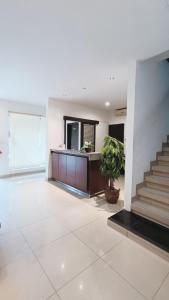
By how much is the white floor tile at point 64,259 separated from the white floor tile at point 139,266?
0.26 metres

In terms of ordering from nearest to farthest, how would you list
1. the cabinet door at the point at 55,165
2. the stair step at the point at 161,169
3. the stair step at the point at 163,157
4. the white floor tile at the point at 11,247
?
1. the white floor tile at the point at 11,247
2. the stair step at the point at 161,169
3. the stair step at the point at 163,157
4. the cabinet door at the point at 55,165

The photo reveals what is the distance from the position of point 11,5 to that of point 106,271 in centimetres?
281

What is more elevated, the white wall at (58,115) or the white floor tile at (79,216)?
the white wall at (58,115)

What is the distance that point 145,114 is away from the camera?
263 centimetres

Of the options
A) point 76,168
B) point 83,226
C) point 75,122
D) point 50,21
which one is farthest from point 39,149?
point 50,21

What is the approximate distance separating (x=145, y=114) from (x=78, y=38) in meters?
1.60

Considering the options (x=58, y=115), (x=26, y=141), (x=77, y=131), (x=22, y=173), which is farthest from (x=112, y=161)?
(x=26, y=141)

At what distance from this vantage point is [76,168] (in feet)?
12.1

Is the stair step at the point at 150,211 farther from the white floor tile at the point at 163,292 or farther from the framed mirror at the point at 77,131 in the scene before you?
the framed mirror at the point at 77,131

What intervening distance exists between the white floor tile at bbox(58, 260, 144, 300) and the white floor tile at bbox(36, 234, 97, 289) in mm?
80

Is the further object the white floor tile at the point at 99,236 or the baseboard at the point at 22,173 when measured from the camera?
the baseboard at the point at 22,173

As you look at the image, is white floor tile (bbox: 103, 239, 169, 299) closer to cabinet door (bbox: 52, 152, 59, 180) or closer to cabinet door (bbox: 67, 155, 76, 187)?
cabinet door (bbox: 67, 155, 76, 187)

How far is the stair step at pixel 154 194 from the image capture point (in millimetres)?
2304

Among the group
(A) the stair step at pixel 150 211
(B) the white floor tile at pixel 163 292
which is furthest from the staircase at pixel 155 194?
(B) the white floor tile at pixel 163 292
